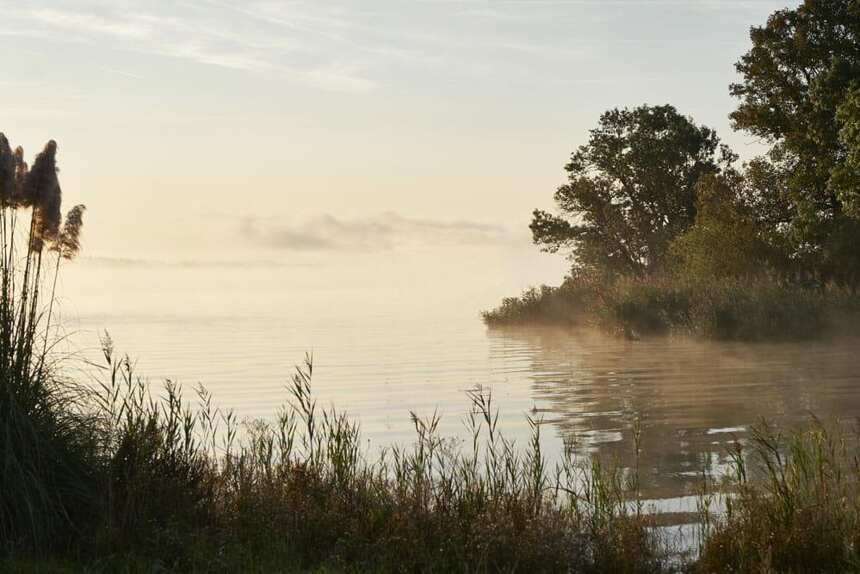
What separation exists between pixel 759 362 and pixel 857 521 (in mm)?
19809

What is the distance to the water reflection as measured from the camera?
46.5 feet

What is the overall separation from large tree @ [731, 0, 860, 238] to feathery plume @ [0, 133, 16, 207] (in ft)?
110

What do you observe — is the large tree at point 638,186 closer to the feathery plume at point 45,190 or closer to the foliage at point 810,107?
the foliage at point 810,107

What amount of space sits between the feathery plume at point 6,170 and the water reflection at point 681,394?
6563mm

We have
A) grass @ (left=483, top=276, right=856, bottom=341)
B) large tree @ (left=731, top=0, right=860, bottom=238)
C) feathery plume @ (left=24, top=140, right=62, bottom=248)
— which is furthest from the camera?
large tree @ (left=731, top=0, right=860, bottom=238)

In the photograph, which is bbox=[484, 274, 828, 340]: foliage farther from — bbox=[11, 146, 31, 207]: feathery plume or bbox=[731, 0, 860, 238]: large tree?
bbox=[11, 146, 31, 207]: feathery plume

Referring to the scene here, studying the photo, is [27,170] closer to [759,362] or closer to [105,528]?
[105,528]

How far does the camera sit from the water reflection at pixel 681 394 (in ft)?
46.5

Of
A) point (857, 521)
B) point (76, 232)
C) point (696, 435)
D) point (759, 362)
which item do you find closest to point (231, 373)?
point (759, 362)

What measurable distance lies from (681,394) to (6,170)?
1486 centimetres

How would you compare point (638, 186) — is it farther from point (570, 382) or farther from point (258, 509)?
point (258, 509)

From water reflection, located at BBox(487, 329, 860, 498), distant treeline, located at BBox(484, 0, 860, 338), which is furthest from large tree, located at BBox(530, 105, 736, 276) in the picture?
water reflection, located at BBox(487, 329, 860, 498)

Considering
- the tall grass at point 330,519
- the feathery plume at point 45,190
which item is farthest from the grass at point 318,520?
the feathery plume at point 45,190

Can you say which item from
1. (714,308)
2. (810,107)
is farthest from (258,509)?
(810,107)
